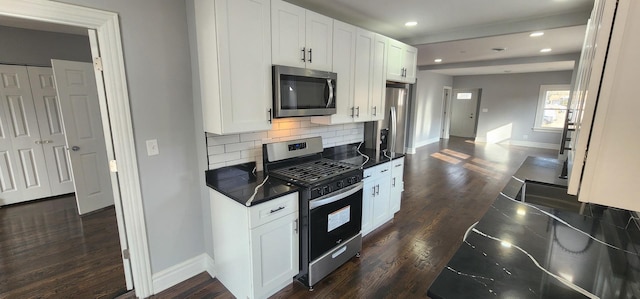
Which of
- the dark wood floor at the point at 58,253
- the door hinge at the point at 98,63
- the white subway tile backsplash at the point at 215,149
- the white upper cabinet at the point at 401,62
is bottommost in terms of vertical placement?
the dark wood floor at the point at 58,253

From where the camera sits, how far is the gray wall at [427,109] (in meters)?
7.82

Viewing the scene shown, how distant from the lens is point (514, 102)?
30.0 feet

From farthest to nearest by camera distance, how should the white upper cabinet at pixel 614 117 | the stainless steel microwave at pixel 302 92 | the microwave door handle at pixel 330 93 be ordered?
the microwave door handle at pixel 330 93 → the stainless steel microwave at pixel 302 92 → the white upper cabinet at pixel 614 117

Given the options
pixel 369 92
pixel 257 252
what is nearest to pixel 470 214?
pixel 369 92

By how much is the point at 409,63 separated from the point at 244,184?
2.73m

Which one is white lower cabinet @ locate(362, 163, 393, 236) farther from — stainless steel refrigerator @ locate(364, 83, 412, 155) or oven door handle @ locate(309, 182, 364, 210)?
stainless steel refrigerator @ locate(364, 83, 412, 155)

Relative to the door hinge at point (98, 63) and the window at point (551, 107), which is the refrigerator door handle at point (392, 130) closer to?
the door hinge at point (98, 63)

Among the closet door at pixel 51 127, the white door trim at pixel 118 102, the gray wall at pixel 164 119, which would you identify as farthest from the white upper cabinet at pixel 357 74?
the closet door at pixel 51 127

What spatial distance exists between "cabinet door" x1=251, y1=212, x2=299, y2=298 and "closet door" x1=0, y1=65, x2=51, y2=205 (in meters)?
4.33

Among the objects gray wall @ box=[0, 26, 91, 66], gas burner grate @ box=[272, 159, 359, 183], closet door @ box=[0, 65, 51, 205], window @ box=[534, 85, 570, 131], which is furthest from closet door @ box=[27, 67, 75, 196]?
window @ box=[534, 85, 570, 131]

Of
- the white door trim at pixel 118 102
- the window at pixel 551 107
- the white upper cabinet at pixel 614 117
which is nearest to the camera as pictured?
the white upper cabinet at pixel 614 117

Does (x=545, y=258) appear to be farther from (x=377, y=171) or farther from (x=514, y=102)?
(x=514, y=102)

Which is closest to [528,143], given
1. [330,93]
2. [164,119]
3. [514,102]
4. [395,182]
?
[514,102]

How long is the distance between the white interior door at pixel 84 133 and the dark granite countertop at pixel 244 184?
2.65 m
